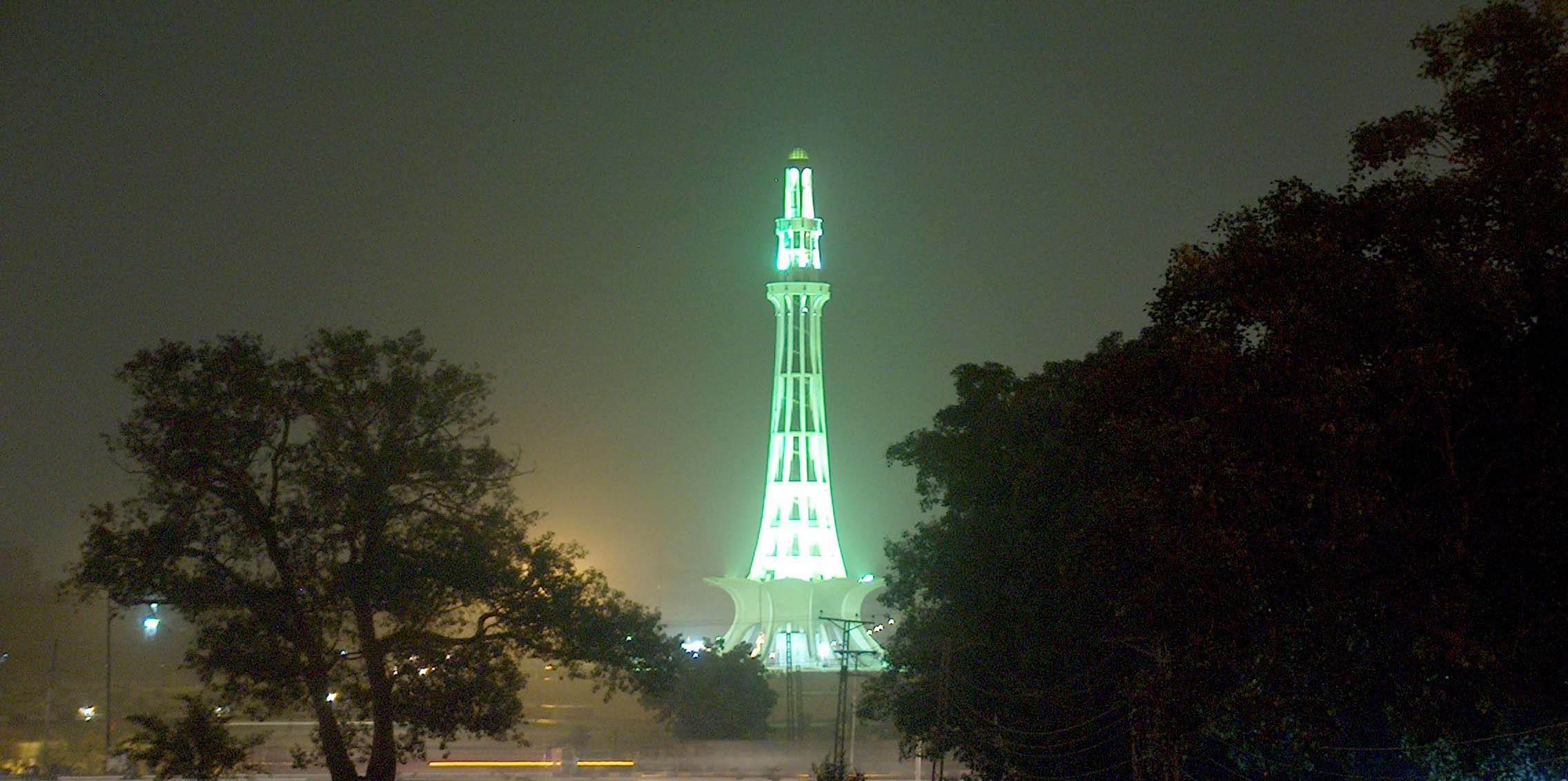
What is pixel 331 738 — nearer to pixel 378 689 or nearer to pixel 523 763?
pixel 378 689

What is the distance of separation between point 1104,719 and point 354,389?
13.3 m

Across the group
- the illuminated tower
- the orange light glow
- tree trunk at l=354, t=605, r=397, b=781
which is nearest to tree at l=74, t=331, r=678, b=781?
tree trunk at l=354, t=605, r=397, b=781

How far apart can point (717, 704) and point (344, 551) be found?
87.3 feet

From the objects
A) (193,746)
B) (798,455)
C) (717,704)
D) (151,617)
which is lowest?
(717,704)

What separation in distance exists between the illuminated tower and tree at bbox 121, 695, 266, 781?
132 feet

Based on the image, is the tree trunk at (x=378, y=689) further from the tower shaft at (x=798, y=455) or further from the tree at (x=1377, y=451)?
the tower shaft at (x=798, y=455)

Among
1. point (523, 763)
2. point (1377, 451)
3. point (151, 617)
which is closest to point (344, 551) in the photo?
point (151, 617)

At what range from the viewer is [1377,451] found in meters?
16.1

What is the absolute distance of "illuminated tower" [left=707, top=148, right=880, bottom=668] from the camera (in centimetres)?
6600

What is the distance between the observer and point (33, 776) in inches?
1629

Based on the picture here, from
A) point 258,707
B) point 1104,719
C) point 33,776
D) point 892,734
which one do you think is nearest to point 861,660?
point 892,734

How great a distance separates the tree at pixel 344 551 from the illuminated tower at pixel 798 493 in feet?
128

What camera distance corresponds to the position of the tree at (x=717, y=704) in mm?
51438

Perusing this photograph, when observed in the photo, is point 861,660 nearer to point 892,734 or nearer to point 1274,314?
point 892,734
